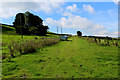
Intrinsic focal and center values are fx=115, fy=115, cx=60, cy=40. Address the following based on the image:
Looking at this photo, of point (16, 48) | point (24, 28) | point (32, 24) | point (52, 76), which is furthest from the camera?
point (32, 24)

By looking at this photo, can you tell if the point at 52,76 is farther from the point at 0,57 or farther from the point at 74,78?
the point at 0,57

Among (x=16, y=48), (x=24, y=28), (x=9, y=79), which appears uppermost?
(x=24, y=28)

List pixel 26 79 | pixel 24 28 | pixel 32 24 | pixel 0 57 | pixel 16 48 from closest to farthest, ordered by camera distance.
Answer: pixel 26 79, pixel 0 57, pixel 16 48, pixel 24 28, pixel 32 24

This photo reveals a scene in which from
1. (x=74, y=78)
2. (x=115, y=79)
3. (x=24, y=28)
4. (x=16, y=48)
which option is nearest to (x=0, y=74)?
(x=74, y=78)

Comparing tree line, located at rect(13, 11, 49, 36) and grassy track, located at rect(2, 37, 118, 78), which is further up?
tree line, located at rect(13, 11, 49, 36)

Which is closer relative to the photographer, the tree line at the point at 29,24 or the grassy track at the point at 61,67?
the grassy track at the point at 61,67

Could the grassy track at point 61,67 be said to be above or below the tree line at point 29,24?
below

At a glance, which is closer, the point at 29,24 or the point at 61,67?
the point at 61,67

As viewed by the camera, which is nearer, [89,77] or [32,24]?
[89,77]

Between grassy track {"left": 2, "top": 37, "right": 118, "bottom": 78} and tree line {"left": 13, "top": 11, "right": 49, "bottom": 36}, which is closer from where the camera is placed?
grassy track {"left": 2, "top": 37, "right": 118, "bottom": 78}

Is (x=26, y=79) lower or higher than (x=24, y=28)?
lower

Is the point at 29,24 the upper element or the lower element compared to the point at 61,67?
upper

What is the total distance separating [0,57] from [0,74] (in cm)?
388

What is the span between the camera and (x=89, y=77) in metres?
5.07
